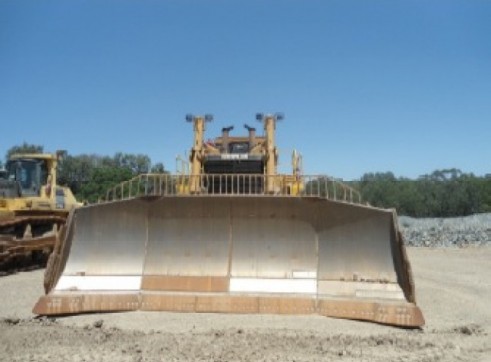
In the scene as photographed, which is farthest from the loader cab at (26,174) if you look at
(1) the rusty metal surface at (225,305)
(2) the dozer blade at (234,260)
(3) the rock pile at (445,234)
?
(3) the rock pile at (445,234)

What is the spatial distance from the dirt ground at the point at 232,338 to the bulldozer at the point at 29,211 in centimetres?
516

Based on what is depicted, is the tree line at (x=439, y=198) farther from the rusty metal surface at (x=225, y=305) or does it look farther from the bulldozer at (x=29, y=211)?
the rusty metal surface at (x=225, y=305)

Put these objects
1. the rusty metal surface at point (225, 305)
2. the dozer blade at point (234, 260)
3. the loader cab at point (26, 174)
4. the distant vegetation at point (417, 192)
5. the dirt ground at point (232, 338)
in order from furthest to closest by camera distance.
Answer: the distant vegetation at point (417, 192), the loader cab at point (26, 174), the dozer blade at point (234, 260), the rusty metal surface at point (225, 305), the dirt ground at point (232, 338)

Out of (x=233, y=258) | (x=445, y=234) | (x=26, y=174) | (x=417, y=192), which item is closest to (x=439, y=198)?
(x=417, y=192)

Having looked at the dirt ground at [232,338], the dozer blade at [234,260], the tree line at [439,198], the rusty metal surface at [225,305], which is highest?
the tree line at [439,198]

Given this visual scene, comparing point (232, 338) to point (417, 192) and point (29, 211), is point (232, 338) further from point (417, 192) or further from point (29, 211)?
point (417, 192)

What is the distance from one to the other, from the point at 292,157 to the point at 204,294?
4640mm

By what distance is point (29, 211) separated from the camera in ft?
43.5

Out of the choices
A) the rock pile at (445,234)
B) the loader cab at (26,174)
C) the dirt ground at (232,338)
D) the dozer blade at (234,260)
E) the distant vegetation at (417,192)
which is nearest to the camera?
the dirt ground at (232,338)

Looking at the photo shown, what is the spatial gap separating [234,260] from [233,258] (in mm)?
37

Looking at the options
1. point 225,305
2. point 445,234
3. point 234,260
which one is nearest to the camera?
point 225,305

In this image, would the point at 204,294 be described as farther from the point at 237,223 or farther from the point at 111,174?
the point at 111,174

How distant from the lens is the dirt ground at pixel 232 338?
15.9ft

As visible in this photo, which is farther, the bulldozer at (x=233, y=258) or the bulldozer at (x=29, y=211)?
the bulldozer at (x=29, y=211)
